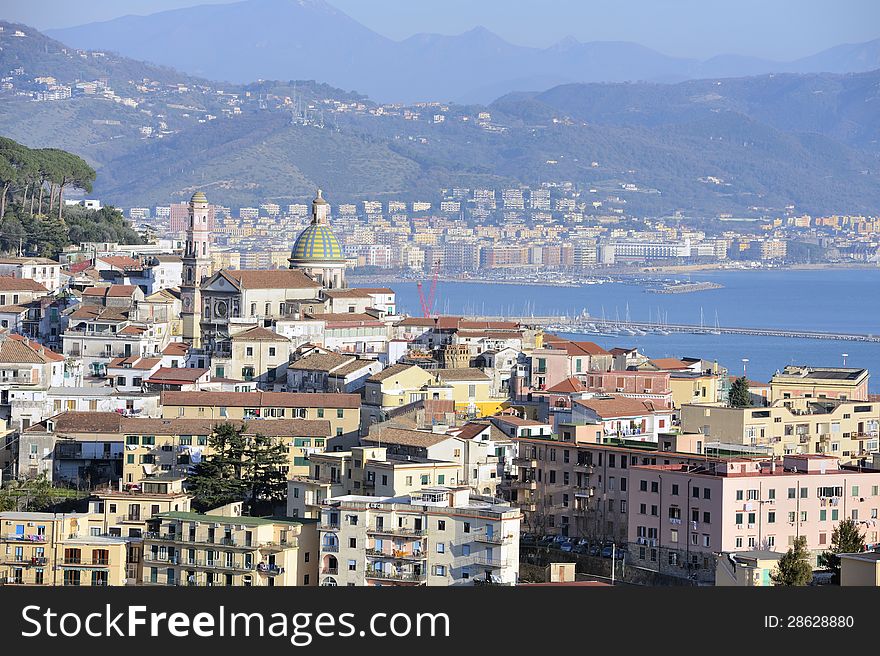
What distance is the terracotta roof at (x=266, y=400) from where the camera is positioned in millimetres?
19891

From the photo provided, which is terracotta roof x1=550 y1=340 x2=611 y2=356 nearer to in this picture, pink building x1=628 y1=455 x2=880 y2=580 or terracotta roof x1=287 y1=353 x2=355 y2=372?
terracotta roof x1=287 y1=353 x2=355 y2=372

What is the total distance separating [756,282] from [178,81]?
4726 cm

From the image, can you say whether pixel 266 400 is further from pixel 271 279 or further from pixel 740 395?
pixel 271 279

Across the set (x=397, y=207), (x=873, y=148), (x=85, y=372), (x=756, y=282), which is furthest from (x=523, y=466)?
(x=873, y=148)

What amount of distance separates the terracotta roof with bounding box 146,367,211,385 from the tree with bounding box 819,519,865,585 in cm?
757

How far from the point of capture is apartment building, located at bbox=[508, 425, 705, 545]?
671 inches

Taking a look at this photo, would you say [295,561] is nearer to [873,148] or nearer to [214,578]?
[214,578]

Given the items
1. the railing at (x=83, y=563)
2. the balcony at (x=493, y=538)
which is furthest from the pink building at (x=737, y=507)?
the railing at (x=83, y=563)

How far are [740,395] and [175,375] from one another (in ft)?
17.1

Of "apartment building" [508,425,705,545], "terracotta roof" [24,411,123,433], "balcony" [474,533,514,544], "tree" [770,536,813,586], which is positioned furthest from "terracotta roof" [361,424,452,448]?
"tree" [770,536,813,586]

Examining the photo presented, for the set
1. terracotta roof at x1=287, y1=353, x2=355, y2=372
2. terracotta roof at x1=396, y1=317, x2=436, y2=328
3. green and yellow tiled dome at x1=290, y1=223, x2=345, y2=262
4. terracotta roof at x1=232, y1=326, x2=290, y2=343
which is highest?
green and yellow tiled dome at x1=290, y1=223, x2=345, y2=262

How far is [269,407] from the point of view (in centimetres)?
1992

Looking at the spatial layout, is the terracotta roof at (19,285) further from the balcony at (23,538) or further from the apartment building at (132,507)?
the balcony at (23,538)

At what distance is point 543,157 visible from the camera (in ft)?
463
